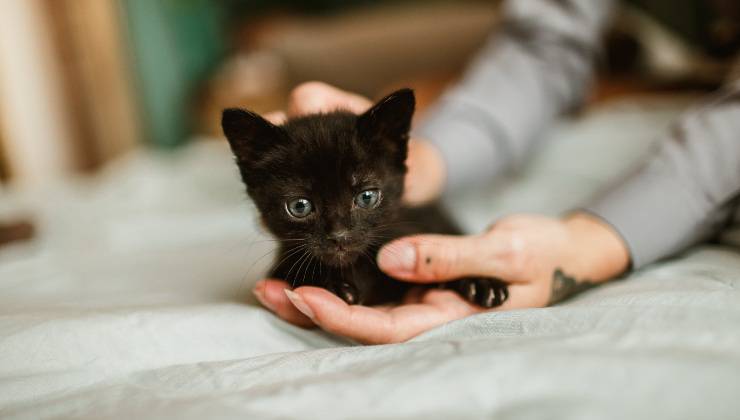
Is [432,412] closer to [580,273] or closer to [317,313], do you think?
[317,313]

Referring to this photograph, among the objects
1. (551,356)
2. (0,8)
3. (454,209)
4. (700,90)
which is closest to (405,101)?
(551,356)

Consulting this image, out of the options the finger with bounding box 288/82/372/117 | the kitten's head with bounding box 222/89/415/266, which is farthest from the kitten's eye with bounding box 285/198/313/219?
the finger with bounding box 288/82/372/117

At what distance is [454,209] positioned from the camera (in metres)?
1.76

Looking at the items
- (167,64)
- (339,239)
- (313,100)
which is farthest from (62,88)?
(339,239)

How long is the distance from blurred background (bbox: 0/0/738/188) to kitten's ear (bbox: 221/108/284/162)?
2335 mm

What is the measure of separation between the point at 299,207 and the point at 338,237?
117 mm

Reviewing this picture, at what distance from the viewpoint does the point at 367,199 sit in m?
1.12

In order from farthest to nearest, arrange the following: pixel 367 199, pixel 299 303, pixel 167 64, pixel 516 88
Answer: pixel 167 64 → pixel 516 88 → pixel 367 199 → pixel 299 303

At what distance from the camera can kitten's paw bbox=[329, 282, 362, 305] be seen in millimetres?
1050

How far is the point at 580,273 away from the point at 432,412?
581mm

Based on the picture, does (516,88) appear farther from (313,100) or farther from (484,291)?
(484,291)

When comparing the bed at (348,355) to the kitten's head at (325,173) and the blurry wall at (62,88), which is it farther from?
the blurry wall at (62,88)

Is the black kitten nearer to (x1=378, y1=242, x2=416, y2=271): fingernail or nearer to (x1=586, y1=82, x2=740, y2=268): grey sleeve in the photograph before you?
(x1=378, y1=242, x2=416, y2=271): fingernail

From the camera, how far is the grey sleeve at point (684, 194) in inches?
44.6
